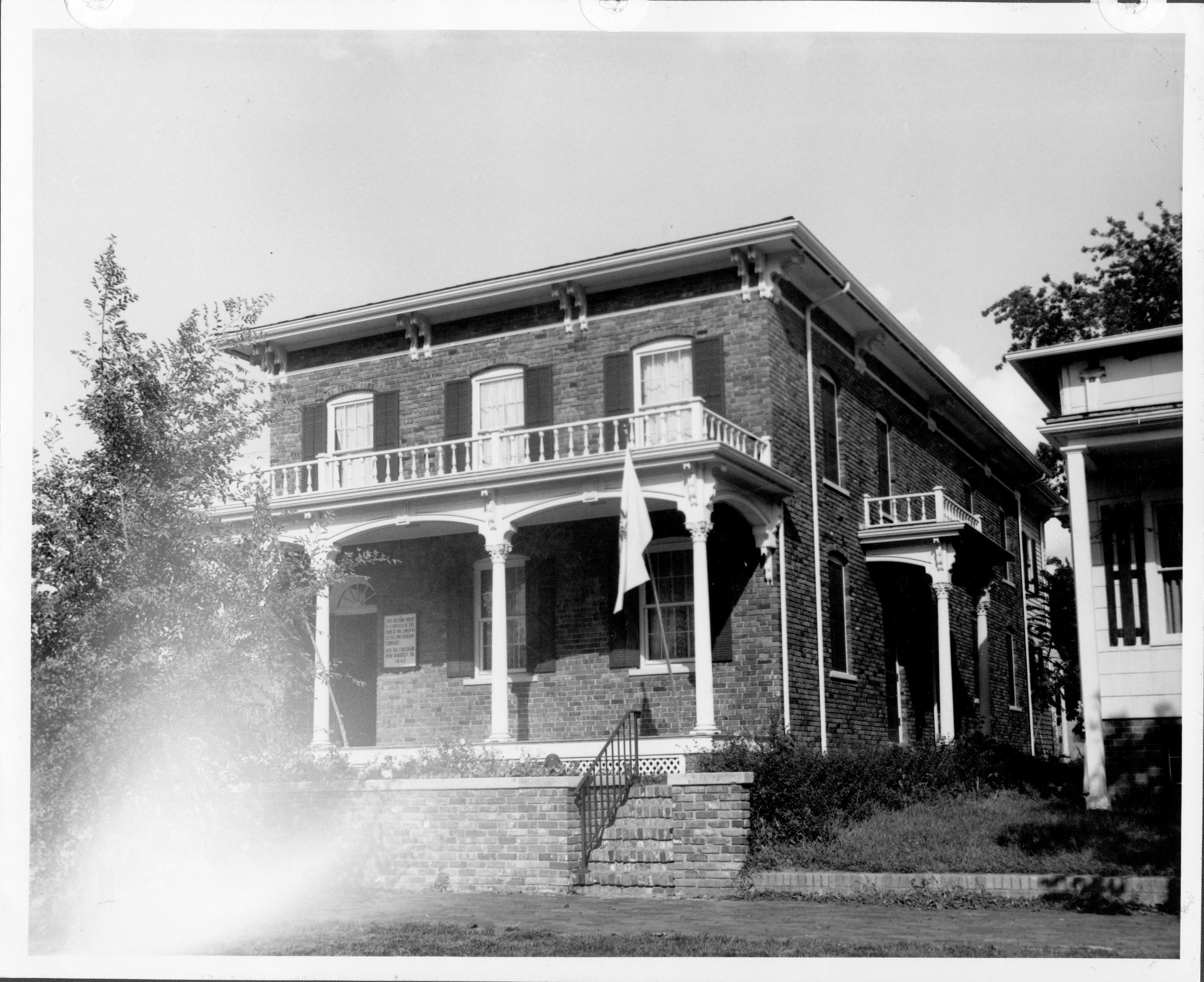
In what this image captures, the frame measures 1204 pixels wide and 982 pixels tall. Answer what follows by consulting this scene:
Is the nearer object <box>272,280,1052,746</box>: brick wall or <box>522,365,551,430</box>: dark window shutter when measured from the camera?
<box>272,280,1052,746</box>: brick wall

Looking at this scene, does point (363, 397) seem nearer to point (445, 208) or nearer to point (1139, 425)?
point (445, 208)

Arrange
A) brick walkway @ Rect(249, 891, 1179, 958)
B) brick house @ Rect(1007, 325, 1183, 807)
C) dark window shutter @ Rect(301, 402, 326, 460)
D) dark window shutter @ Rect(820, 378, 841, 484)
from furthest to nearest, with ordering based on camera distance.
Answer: dark window shutter @ Rect(301, 402, 326, 460) < dark window shutter @ Rect(820, 378, 841, 484) < brick house @ Rect(1007, 325, 1183, 807) < brick walkway @ Rect(249, 891, 1179, 958)

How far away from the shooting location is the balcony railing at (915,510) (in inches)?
766

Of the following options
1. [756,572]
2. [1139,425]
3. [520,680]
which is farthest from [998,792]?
[520,680]

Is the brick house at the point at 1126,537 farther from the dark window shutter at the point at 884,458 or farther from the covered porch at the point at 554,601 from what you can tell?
the dark window shutter at the point at 884,458

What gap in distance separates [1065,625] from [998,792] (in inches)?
341

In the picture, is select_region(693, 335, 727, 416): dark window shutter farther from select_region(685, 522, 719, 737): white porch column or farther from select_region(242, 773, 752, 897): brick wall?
select_region(242, 773, 752, 897): brick wall

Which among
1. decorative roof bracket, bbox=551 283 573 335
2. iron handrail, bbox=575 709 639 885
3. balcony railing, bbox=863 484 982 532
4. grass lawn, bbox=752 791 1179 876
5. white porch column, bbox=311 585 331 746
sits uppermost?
decorative roof bracket, bbox=551 283 573 335

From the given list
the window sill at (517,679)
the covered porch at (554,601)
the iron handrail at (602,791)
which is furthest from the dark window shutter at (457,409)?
→ the iron handrail at (602,791)

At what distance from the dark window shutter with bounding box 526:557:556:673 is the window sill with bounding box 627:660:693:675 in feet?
3.73

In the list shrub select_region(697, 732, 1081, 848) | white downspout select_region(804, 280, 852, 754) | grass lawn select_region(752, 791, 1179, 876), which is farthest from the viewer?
white downspout select_region(804, 280, 852, 754)

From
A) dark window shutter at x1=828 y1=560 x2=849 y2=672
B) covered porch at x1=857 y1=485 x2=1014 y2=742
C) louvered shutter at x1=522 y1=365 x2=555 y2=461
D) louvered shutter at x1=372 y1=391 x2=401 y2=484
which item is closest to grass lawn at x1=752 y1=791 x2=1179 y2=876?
dark window shutter at x1=828 y1=560 x2=849 y2=672

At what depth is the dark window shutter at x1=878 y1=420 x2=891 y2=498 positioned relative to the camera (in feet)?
68.6

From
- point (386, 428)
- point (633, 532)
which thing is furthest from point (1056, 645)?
point (386, 428)
